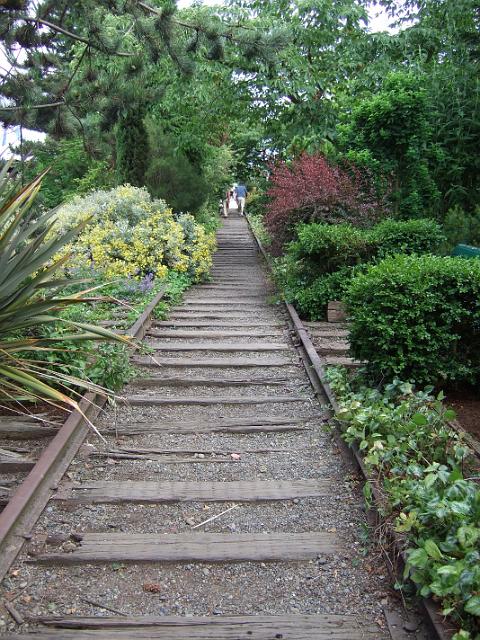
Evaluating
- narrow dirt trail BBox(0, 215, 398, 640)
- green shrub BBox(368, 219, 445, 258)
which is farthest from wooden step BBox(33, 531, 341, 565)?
green shrub BBox(368, 219, 445, 258)

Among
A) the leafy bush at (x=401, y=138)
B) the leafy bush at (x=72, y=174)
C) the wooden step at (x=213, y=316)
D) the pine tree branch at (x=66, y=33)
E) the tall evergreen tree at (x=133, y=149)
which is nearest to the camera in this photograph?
the pine tree branch at (x=66, y=33)

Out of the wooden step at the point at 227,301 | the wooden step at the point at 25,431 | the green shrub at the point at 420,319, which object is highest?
the green shrub at the point at 420,319

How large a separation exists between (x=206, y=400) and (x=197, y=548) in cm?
227

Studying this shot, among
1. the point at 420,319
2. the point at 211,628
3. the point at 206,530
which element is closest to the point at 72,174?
the point at 420,319

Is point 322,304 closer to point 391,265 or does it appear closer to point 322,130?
point 391,265

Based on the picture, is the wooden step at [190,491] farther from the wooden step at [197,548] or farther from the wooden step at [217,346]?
the wooden step at [217,346]

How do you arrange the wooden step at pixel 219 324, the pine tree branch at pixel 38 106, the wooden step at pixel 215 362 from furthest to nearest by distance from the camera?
the wooden step at pixel 219 324 → the pine tree branch at pixel 38 106 → the wooden step at pixel 215 362

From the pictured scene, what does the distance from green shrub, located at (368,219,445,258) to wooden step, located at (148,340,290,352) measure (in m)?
2.08

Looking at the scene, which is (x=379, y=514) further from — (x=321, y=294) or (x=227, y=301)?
(x=227, y=301)

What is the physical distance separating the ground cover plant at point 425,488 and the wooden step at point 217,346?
2.39m

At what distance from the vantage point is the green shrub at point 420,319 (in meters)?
4.69

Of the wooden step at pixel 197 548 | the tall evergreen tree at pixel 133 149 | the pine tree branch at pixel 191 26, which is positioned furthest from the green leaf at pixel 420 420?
the tall evergreen tree at pixel 133 149

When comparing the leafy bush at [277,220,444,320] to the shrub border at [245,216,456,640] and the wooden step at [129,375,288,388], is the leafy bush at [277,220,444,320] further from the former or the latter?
the wooden step at [129,375,288,388]

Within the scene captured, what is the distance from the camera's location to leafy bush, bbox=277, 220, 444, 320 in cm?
792
